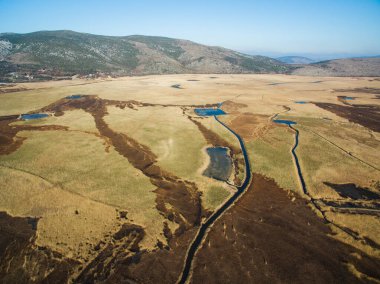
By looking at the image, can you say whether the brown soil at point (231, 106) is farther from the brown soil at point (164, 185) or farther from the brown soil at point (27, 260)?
the brown soil at point (27, 260)

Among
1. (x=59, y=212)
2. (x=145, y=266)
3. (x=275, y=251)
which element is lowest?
(x=275, y=251)

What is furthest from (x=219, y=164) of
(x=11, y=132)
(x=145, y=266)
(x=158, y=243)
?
(x=11, y=132)

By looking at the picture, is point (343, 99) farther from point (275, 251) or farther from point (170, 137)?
point (275, 251)

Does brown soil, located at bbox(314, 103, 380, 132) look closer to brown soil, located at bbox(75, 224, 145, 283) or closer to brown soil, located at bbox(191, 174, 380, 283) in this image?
brown soil, located at bbox(191, 174, 380, 283)

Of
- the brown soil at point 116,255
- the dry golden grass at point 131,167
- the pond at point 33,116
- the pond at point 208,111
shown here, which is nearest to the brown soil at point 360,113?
the dry golden grass at point 131,167

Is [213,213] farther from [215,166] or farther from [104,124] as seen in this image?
[104,124]

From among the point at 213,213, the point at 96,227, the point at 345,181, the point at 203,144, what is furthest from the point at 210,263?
the point at 203,144
